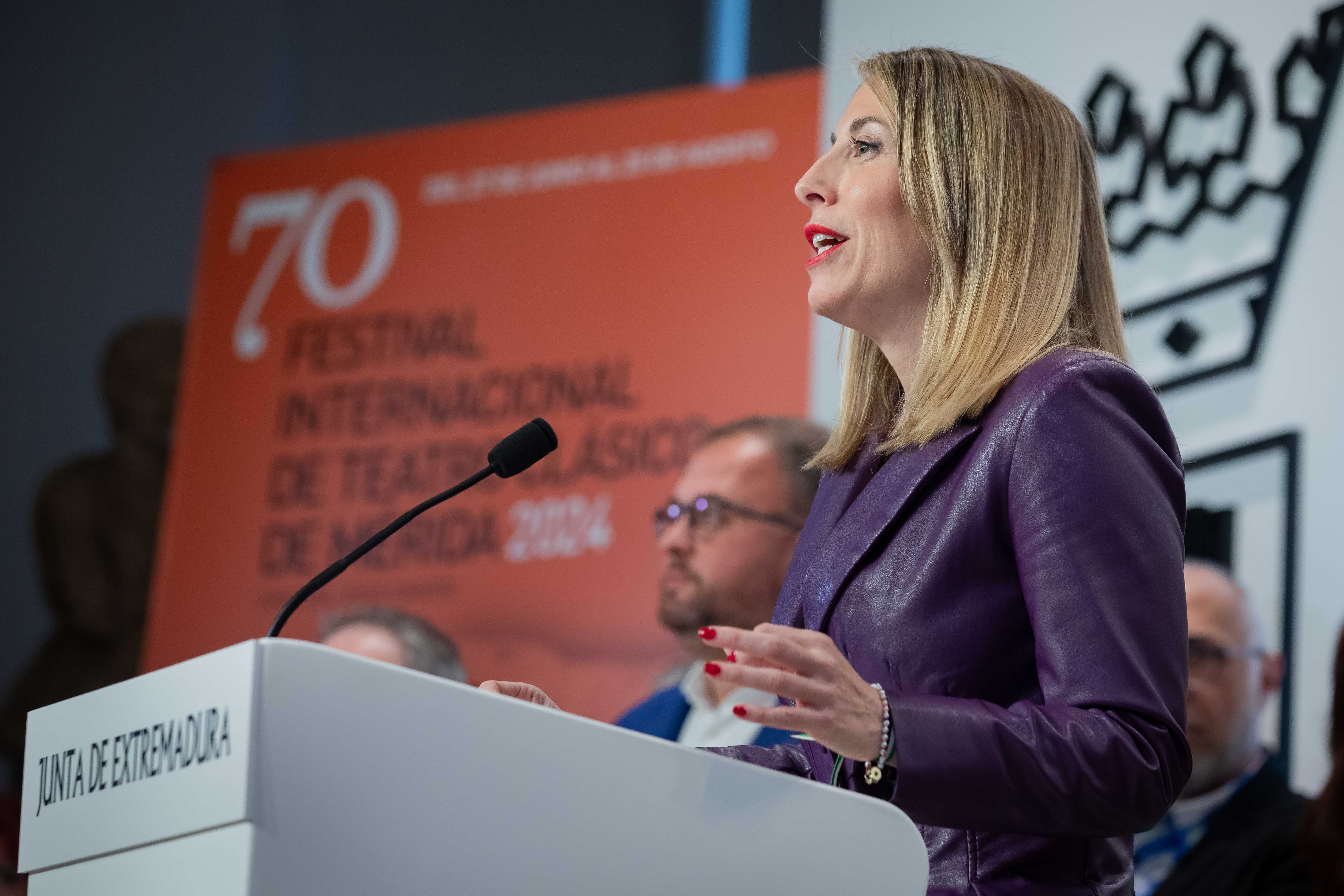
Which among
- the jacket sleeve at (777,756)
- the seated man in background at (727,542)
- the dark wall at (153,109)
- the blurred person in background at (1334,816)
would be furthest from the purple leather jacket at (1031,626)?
the dark wall at (153,109)

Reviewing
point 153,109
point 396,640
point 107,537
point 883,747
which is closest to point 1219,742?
point 396,640

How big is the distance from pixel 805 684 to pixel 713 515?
7.71ft

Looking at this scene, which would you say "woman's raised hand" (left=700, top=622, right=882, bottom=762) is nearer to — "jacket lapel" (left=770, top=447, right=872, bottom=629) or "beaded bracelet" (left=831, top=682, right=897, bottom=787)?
"beaded bracelet" (left=831, top=682, right=897, bottom=787)

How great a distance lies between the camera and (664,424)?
4336mm

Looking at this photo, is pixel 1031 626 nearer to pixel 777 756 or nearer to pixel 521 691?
pixel 777 756

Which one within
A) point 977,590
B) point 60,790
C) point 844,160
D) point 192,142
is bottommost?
point 60,790

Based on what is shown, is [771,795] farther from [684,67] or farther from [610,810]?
[684,67]

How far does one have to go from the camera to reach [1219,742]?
3510mm

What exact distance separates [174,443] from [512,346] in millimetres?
1274

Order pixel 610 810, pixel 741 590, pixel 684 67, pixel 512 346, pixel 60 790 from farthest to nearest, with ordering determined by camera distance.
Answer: pixel 684 67 → pixel 512 346 → pixel 741 590 → pixel 60 790 → pixel 610 810

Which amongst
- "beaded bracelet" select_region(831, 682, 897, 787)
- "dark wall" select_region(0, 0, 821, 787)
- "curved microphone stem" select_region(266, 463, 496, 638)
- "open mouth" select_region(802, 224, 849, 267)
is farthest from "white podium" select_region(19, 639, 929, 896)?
"dark wall" select_region(0, 0, 821, 787)

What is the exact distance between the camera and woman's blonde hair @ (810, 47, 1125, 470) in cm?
152

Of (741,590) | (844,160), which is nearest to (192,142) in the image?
(741,590)

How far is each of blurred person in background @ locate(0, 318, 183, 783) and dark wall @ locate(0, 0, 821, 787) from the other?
→ 39cm
